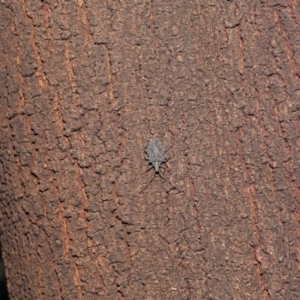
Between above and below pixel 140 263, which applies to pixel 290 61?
above

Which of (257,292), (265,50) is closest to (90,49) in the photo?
(265,50)

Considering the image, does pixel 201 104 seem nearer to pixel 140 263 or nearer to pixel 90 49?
pixel 90 49

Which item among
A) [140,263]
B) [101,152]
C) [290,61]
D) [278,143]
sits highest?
[290,61]
